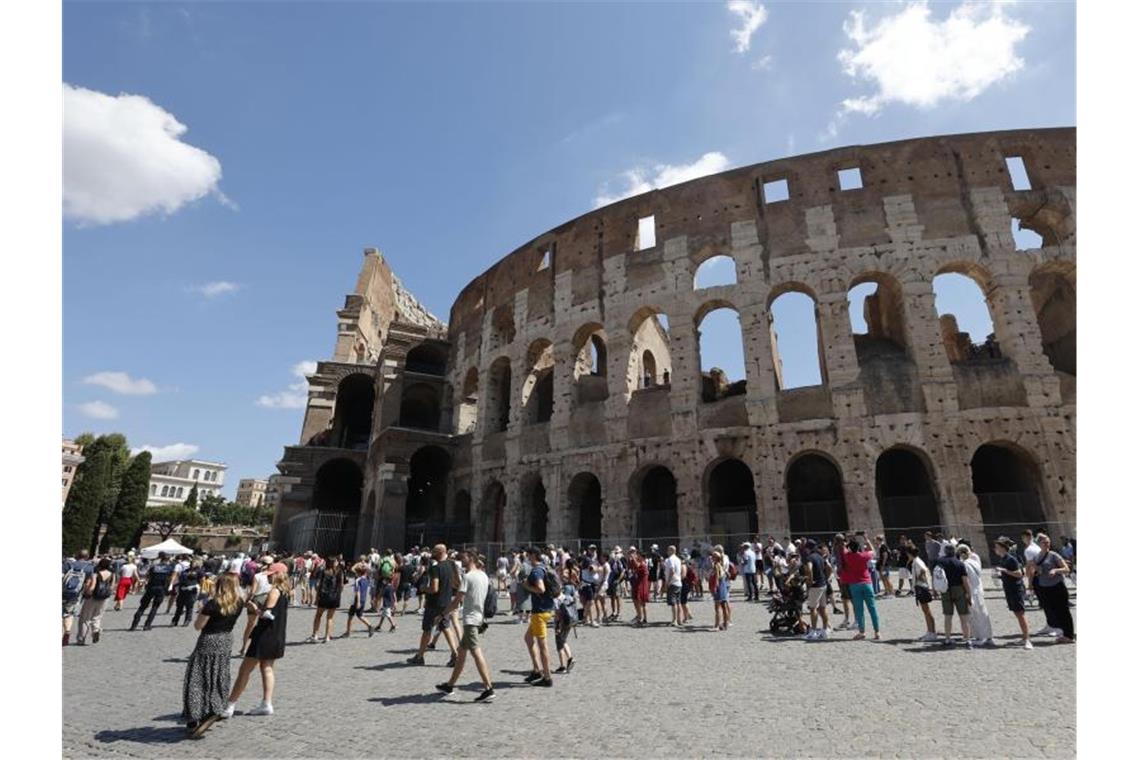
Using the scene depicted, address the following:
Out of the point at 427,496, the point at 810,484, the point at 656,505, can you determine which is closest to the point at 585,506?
the point at 656,505

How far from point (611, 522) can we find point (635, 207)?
12112 millimetres

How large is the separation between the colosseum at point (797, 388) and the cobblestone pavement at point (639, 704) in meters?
8.99

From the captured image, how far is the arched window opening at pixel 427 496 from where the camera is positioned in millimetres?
21953

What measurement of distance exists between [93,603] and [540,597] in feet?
28.7

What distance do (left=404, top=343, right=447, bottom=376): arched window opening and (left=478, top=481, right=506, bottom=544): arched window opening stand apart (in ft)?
28.8

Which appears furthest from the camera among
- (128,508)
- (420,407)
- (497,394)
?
(128,508)

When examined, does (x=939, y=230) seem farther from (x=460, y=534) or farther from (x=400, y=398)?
(x=400, y=398)

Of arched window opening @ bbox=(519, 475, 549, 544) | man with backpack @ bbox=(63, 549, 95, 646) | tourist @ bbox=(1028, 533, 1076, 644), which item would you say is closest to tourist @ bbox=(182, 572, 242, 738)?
man with backpack @ bbox=(63, 549, 95, 646)

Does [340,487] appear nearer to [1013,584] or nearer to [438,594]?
[438,594]

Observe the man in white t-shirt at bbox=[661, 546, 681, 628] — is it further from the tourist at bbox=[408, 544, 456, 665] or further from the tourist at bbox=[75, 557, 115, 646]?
the tourist at bbox=[75, 557, 115, 646]

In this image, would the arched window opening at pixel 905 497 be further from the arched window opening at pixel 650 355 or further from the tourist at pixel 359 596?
the tourist at pixel 359 596

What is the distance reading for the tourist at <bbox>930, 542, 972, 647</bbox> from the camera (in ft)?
23.4

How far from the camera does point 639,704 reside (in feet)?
16.8

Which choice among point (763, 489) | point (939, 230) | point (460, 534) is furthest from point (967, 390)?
point (460, 534)
